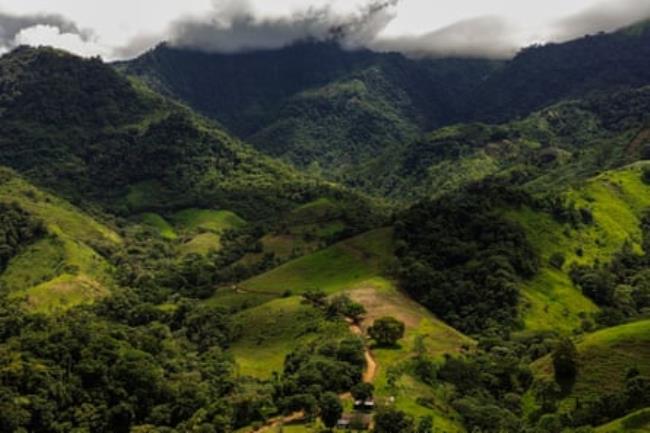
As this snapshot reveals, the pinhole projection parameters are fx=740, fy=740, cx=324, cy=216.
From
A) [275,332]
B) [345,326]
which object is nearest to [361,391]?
[345,326]

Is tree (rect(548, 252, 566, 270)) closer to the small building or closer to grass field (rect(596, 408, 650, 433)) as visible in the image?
the small building

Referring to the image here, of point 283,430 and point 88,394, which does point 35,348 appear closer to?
point 88,394

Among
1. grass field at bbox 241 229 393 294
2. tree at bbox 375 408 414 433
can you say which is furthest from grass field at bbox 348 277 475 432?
grass field at bbox 241 229 393 294

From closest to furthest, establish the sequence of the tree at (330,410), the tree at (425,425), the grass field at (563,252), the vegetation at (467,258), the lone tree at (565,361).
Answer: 1. the tree at (425,425)
2. the tree at (330,410)
3. the lone tree at (565,361)
4. the vegetation at (467,258)
5. the grass field at (563,252)

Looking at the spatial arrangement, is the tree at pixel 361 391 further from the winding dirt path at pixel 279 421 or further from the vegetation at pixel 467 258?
the vegetation at pixel 467 258

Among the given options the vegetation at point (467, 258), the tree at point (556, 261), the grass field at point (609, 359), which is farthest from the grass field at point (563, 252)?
the grass field at point (609, 359)

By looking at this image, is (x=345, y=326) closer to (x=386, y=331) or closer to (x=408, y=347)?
(x=386, y=331)
